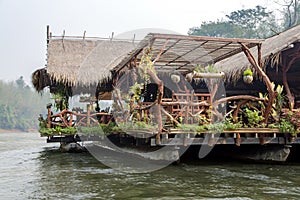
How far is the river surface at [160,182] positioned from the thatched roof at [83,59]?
444cm

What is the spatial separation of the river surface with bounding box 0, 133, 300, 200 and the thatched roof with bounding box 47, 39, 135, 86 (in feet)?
14.6

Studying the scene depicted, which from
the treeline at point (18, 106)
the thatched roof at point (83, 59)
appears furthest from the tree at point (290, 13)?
the treeline at point (18, 106)

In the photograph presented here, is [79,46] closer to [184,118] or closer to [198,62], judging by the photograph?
[198,62]

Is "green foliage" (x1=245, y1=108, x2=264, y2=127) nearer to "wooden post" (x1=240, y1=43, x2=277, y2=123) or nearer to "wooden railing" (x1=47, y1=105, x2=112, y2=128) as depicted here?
"wooden post" (x1=240, y1=43, x2=277, y2=123)

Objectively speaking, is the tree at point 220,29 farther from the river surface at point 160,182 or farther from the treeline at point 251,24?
the river surface at point 160,182

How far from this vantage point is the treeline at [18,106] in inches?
1892

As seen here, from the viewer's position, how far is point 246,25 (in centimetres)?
3466

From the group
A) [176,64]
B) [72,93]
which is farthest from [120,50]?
[176,64]

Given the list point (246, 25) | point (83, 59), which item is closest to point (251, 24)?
point (246, 25)

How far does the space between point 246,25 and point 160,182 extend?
1188 inches

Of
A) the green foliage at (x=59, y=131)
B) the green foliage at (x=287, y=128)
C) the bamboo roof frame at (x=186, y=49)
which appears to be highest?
the bamboo roof frame at (x=186, y=49)

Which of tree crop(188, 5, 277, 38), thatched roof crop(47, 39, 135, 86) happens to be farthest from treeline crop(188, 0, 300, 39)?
thatched roof crop(47, 39, 135, 86)

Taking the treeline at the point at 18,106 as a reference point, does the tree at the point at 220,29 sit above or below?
above

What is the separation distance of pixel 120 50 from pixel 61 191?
9933mm
